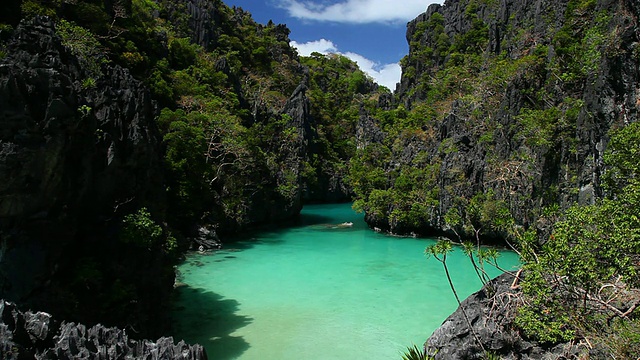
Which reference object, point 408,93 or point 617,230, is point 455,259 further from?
point 408,93

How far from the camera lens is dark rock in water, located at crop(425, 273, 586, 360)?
610 cm

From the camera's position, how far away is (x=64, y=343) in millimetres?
4855

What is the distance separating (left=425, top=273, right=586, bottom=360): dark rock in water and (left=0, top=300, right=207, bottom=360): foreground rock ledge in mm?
3842

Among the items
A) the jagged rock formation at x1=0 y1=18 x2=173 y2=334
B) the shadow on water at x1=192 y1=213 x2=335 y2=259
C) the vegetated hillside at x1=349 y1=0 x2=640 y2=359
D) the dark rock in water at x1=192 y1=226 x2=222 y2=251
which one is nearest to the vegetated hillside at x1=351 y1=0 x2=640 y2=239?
the vegetated hillside at x1=349 y1=0 x2=640 y2=359

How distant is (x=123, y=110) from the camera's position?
8914 mm

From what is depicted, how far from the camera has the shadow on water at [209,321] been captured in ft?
29.0

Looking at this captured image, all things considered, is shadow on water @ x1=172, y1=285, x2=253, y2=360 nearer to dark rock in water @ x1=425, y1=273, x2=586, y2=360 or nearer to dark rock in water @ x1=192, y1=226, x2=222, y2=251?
dark rock in water @ x1=425, y1=273, x2=586, y2=360

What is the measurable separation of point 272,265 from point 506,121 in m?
13.0

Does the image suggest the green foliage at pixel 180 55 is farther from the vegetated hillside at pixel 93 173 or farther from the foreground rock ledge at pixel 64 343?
the foreground rock ledge at pixel 64 343

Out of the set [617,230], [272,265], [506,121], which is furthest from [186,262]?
[506,121]

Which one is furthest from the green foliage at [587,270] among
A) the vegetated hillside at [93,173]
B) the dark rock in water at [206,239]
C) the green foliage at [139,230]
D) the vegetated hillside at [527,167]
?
the dark rock in water at [206,239]

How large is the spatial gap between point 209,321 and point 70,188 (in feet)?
A: 16.8

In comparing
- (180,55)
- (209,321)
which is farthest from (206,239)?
(180,55)

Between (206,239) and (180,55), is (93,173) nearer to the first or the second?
(206,239)
